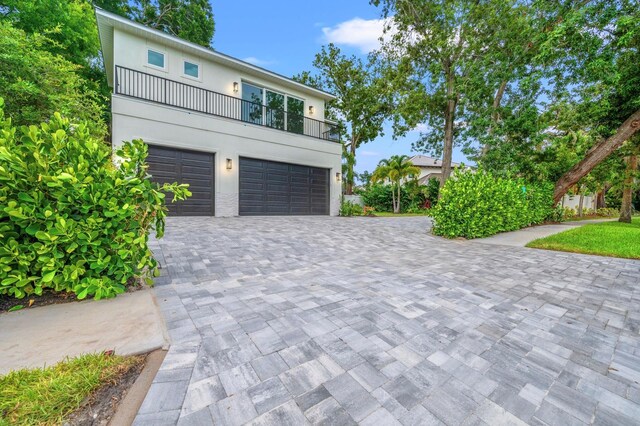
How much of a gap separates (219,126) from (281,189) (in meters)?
3.51

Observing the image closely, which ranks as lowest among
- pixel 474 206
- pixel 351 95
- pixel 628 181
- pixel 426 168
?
pixel 474 206

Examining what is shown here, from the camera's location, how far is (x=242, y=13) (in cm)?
1559

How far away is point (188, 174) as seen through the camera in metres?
9.61

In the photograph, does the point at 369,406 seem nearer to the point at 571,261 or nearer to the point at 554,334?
the point at 554,334

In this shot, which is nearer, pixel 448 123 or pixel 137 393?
pixel 137 393

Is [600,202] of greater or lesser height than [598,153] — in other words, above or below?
below

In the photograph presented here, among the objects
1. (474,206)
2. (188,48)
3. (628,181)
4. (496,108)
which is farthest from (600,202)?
(188,48)

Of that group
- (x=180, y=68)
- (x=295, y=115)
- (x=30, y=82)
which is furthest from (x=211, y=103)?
(x=30, y=82)

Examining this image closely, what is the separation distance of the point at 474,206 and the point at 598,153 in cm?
691

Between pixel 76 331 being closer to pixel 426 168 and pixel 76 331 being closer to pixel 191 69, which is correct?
pixel 191 69

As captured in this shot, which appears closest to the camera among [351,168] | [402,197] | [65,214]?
[65,214]

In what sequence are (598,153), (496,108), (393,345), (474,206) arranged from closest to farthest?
(393,345) → (474,206) → (598,153) → (496,108)

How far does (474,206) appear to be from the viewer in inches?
291

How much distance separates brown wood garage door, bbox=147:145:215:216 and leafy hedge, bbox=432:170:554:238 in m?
7.91
